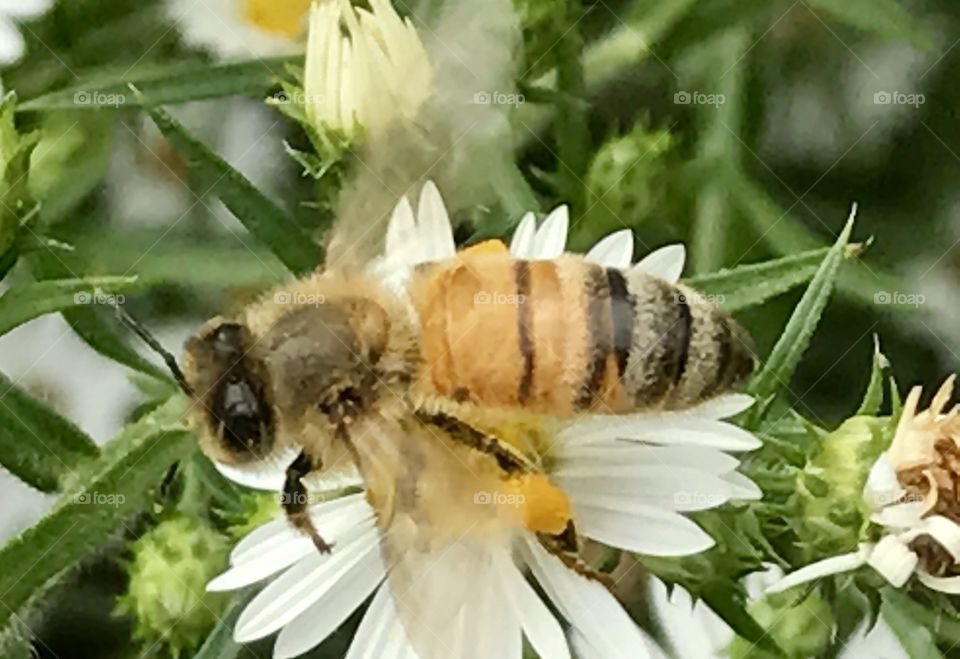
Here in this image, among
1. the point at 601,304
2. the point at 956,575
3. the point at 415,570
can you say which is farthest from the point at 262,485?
the point at 956,575

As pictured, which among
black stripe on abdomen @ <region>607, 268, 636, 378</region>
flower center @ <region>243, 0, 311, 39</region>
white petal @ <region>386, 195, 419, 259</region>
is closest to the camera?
black stripe on abdomen @ <region>607, 268, 636, 378</region>

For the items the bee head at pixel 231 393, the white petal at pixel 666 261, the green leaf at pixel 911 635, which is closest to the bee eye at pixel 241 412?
the bee head at pixel 231 393

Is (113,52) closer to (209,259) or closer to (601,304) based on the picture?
(209,259)

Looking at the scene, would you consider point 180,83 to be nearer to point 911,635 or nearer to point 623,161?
point 623,161

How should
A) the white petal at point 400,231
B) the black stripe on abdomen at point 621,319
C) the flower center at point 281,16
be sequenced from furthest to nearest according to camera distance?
1. the flower center at point 281,16
2. the white petal at point 400,231
3. the black stripe on abdomen at point 621,319

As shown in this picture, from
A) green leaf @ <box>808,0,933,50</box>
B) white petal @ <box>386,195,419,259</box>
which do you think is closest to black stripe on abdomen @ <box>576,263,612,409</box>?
white petal @ <box>386,195,419,259</box>

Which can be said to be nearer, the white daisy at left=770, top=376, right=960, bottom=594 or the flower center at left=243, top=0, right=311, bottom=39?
the white daisy at left=770, top=376, right=960, bottom=594

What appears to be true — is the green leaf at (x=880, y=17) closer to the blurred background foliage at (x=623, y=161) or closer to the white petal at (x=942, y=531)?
→ the blurred background foliage at (x=623, y=161)

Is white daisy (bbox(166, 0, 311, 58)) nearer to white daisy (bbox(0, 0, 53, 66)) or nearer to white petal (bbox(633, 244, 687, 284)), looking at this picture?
white daisy (bbox(0, 0, 53, 66))
